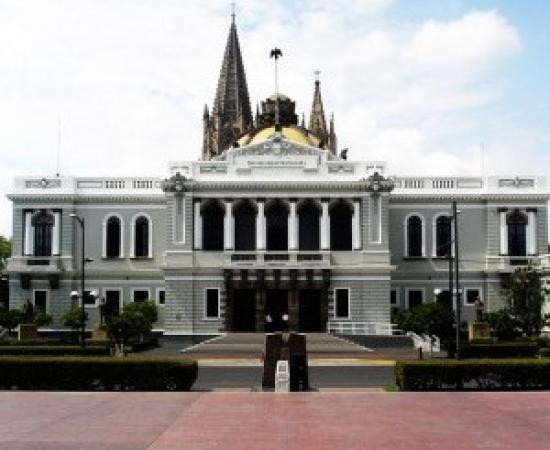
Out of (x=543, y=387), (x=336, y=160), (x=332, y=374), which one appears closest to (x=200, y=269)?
(x=336, y=160)

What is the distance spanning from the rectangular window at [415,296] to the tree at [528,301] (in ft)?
47.4

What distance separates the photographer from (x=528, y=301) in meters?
54.3

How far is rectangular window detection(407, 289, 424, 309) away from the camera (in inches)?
2800

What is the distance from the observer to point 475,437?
1834 centimetres

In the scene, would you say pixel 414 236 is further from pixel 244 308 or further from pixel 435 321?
pixel 435 321

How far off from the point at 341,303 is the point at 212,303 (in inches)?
378

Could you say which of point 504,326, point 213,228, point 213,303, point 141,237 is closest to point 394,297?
point 213,303

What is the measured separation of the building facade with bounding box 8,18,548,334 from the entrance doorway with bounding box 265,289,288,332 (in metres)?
0.11

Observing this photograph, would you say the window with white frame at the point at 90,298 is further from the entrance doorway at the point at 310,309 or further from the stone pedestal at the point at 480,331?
the stone pedestal at the point at 480,331

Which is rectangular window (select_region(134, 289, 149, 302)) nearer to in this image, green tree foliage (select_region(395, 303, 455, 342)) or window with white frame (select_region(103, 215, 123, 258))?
window with white frame (select_region(103, 215, 123, 258))

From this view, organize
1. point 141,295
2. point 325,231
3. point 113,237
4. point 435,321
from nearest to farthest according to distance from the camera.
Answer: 1. point 435,321
2. point 325,231
3. point 141,295
4. point 113,237

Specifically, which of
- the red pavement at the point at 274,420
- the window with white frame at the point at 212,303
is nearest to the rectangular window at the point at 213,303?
the window with white frame at the point at 212,303

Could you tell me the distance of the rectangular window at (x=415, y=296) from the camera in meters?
71.1

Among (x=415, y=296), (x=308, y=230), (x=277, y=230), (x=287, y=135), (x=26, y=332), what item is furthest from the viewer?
(x=287, y=135)
